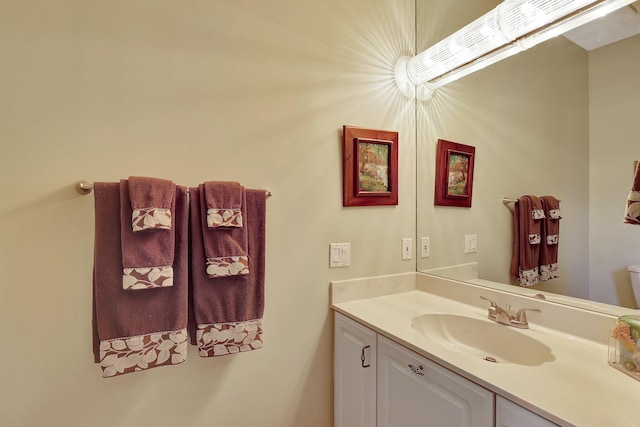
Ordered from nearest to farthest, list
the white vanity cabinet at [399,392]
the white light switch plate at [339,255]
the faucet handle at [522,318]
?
the white vanity cabinet at [399,392]
the faucet handle at [522,318]
the white light switch plate at [339,255]

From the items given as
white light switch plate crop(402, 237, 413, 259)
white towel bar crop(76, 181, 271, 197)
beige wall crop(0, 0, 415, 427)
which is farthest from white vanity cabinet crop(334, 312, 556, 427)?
white towel bar crop(76, 181, 271, 197)

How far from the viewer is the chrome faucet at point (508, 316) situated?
46.3 inches

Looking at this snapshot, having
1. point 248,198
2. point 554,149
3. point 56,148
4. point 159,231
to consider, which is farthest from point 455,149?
point 56,148

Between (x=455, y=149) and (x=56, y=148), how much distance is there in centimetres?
170

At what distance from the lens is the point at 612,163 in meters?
1.08

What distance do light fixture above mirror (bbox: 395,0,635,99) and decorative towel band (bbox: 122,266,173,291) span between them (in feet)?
4.74

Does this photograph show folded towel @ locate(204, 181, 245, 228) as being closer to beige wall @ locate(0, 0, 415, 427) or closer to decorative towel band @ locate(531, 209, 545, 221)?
beige wall @ locate(0, 0, 415, 427)

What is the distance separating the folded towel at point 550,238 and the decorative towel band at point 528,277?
0.08ft

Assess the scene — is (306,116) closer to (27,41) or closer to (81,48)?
(81,48)

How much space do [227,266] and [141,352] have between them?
0.36 metres

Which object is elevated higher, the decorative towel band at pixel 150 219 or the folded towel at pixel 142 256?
the decorative towel band at pixel 150 219

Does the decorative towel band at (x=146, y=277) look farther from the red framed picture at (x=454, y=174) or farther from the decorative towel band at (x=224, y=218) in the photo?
the red framed picture at (x=454, y=174)

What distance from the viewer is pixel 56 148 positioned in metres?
1.02

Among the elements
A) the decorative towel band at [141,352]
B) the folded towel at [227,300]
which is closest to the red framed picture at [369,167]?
the folded towel at [227,300]
